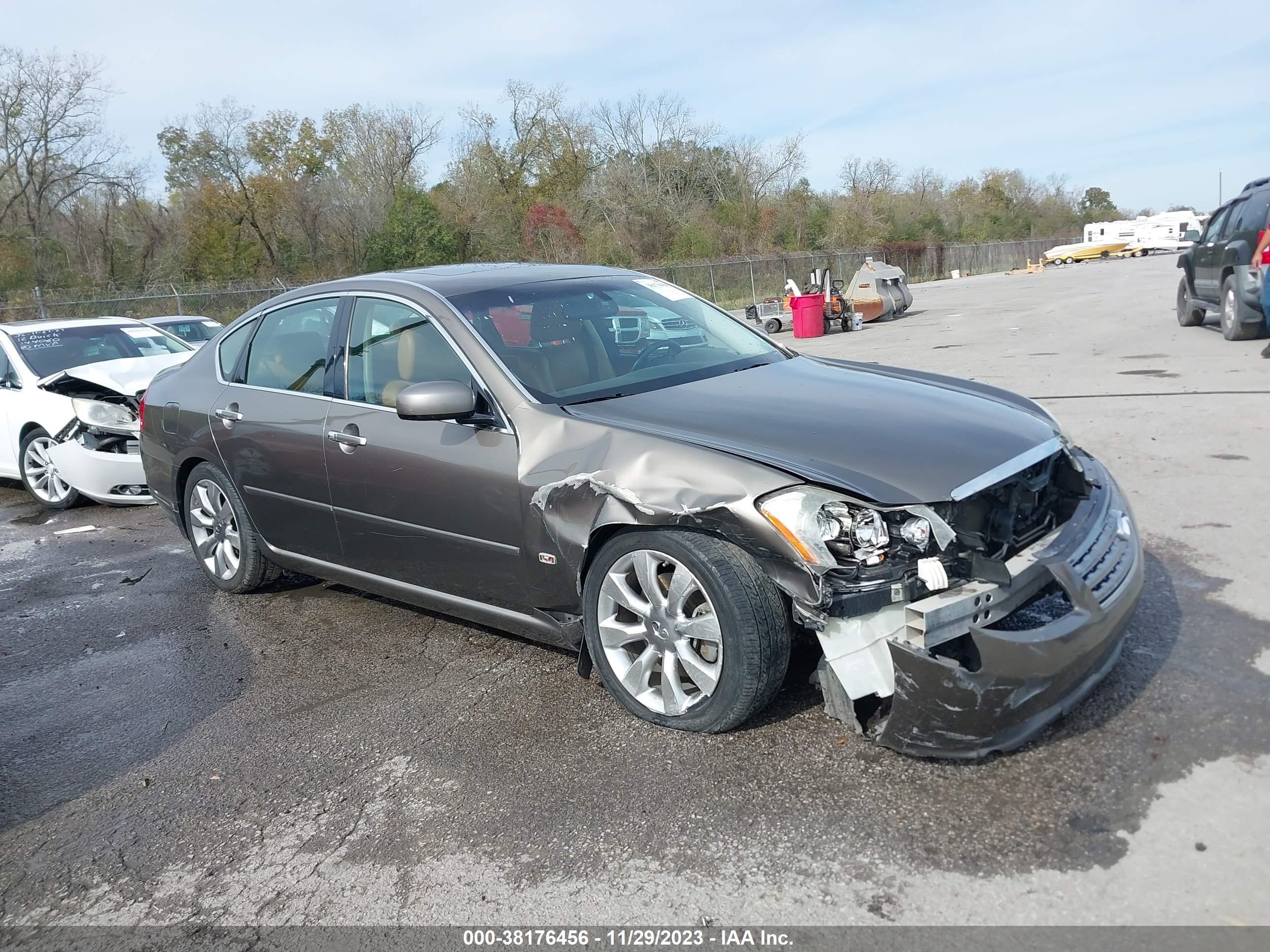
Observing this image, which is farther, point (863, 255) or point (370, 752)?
point (863, 255)

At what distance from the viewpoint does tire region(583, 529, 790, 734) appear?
125 inches

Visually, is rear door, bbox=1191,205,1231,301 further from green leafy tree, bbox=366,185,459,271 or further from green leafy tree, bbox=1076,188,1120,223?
green leafy tree, bbox=1076,188,1120,223

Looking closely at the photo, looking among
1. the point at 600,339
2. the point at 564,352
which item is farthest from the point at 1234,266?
the point at 564,352

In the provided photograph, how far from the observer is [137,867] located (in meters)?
3.05

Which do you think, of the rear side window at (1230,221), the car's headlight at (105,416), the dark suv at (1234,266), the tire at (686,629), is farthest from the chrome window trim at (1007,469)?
the rear side window at (1230,221)

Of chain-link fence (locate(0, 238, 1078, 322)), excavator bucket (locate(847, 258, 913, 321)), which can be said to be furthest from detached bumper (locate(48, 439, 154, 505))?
excavator bucket (locate(847, 258, 913, 321))

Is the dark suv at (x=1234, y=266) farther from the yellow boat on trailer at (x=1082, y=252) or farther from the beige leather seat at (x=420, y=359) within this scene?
the yellow boat on trailer at (x=1082, y=252)

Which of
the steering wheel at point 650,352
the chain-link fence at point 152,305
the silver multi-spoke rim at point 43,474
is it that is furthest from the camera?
the chain-link fence at point 152,305

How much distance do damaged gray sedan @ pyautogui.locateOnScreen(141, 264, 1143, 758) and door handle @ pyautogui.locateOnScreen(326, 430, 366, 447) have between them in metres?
0.02

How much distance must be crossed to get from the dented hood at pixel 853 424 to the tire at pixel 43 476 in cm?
662

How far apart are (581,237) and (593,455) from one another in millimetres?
51125

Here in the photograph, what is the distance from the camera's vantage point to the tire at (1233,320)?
11.8 metres

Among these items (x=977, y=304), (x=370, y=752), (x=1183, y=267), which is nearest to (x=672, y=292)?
(x=370, y=752)

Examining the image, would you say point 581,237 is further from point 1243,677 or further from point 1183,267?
point 1243,677
